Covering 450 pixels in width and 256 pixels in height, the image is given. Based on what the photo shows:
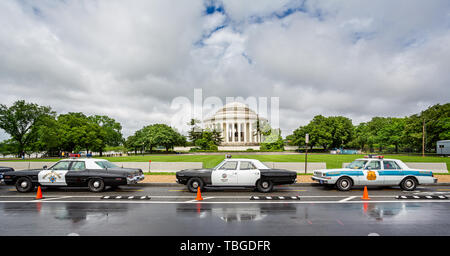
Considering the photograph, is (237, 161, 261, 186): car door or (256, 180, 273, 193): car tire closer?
(237, 161, 261, 186): car door

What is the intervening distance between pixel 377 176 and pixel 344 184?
1.63 metres

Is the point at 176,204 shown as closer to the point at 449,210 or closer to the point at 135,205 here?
the point at 135,205

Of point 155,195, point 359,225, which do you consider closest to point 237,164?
point 155,195

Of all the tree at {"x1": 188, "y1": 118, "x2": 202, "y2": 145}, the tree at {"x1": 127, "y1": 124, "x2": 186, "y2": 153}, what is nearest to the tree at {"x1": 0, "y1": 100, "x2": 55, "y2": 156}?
the tree at {"x1": 127, "y1": 124, "x2": 186, "y2": 153}

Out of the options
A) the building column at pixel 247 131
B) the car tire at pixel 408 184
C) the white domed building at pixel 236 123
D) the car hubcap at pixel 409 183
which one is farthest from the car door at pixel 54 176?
the building column at pixel 247 131

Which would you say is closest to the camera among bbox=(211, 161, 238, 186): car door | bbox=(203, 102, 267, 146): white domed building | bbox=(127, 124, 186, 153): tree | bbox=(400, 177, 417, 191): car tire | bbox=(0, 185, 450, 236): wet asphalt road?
bbox=(0, 185, 450, 236): wet asphalt road

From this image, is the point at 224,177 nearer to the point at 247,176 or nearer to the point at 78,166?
the point at 247,176

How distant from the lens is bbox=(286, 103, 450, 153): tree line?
53.2 m

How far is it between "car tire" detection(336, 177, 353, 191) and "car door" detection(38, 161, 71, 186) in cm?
1325

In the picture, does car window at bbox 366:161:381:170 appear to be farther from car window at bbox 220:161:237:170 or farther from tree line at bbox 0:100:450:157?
tree line at bbox 0:100:450:157

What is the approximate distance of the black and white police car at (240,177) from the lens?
11148 millimetres

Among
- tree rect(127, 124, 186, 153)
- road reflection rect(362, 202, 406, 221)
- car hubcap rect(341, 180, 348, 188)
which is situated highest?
tree rect(127, 124, 186, 153)

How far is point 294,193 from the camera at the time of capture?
37.4ft
